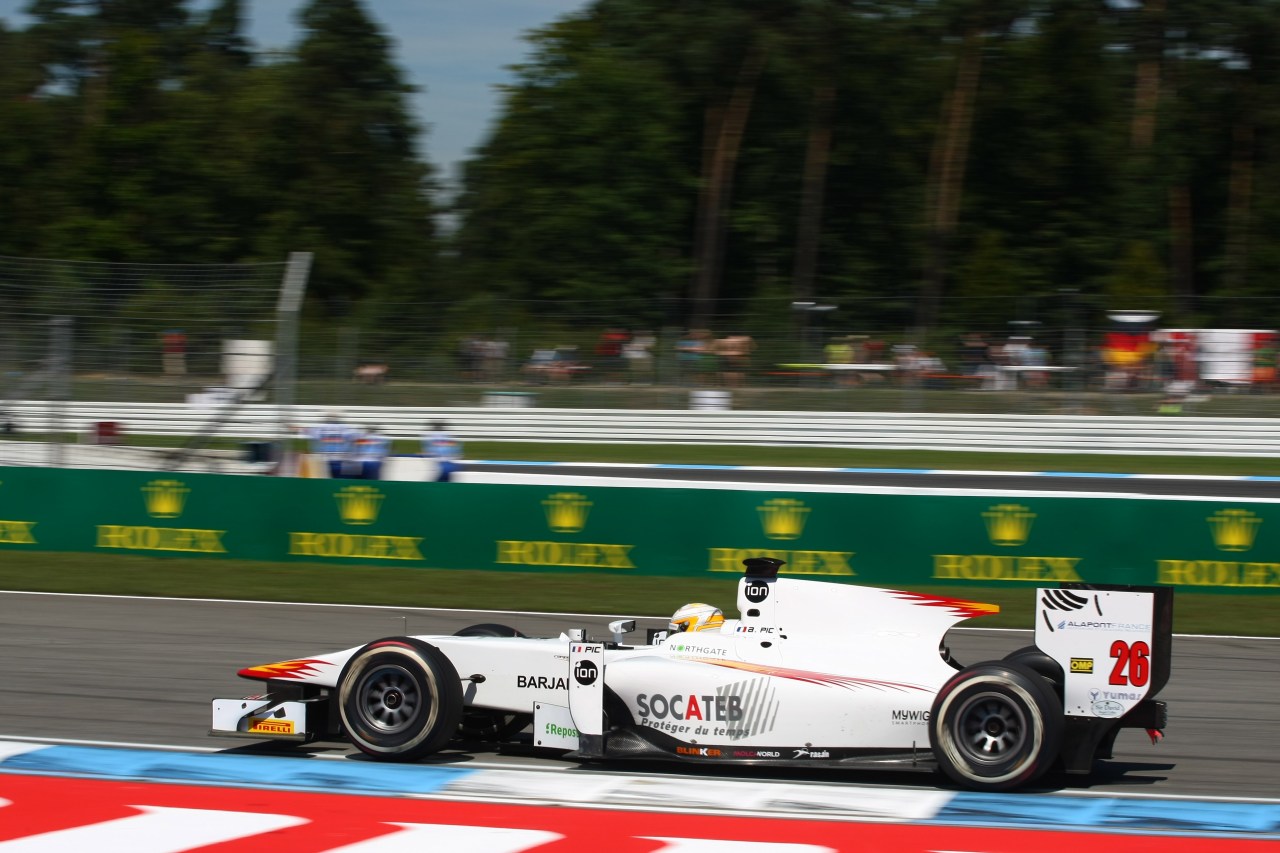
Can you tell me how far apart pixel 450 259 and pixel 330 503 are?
33180 millimetres

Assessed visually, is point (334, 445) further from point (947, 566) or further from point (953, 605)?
point (953, 605)

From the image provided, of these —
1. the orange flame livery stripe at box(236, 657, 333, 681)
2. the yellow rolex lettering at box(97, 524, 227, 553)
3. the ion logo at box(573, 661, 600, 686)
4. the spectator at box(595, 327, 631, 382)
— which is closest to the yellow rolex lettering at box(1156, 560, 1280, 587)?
the ion logo at box(573, 661, 600, 686)

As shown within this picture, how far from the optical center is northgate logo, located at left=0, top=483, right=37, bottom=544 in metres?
14.9

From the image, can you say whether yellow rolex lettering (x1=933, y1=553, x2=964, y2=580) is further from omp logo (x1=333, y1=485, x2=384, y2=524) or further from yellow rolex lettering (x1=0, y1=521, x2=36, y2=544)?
yellow rolex lettering (x1=0, y1=521, x2=36, y2=544)

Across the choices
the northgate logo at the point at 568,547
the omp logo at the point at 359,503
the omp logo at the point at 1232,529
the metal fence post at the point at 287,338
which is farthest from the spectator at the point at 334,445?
the omp logo at the point at 1232,529

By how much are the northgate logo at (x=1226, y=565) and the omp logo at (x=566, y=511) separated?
5.19m

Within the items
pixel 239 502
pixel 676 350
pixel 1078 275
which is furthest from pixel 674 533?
pixel 1078 275

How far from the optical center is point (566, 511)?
13516mm

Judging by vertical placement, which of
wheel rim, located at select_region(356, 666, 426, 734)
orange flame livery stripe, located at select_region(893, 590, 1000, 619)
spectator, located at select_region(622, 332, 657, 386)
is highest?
spectator, located at select_region(622, 332, 657, 386)

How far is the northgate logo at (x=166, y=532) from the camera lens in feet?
47.3

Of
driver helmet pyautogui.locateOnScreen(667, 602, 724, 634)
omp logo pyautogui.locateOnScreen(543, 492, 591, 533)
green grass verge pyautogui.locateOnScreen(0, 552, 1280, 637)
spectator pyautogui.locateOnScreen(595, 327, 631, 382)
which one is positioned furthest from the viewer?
spectator pyautogui.locateOnScreen(595, 327, 631, 382)

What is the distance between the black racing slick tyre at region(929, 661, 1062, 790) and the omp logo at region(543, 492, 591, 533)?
25.2 ft

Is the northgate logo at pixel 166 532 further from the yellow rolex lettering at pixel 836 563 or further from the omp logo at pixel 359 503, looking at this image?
the yellow rolex lettering at pixel 836 563

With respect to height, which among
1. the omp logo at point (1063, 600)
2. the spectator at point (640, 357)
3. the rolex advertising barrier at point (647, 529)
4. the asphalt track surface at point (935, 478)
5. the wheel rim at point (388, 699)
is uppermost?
the spectator at point (640, 357)
